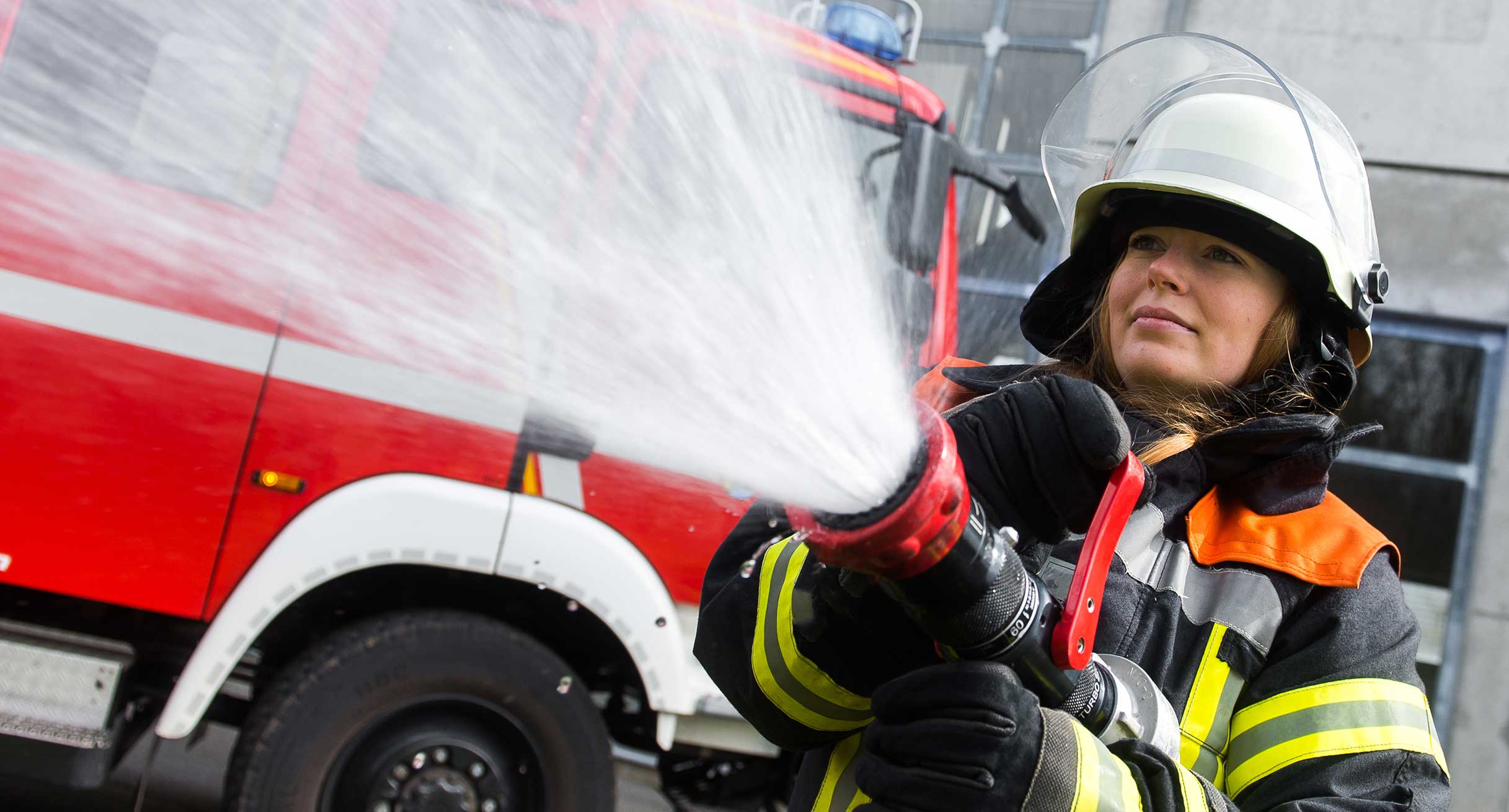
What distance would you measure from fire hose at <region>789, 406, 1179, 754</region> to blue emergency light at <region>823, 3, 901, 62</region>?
2968 mm

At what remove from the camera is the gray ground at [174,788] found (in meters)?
4.35

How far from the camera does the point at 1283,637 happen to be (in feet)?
4.94

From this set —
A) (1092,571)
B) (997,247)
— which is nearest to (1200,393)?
(1092,571)

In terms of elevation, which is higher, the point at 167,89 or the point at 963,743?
the point at 167,89

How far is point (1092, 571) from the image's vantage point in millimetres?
1260

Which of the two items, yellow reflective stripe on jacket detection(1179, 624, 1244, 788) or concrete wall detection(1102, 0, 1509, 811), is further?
concrete wall detection(1102, 0, 1509, 811)

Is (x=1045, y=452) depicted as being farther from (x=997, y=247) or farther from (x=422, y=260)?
(x=997, y=247)

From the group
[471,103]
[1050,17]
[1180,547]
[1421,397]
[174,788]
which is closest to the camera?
[1180,547]

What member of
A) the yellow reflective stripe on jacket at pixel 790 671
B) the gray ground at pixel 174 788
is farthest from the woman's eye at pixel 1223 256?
the gray ground at pixel 174 788

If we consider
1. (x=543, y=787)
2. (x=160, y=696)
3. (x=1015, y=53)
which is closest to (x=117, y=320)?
(x=160, y=696)

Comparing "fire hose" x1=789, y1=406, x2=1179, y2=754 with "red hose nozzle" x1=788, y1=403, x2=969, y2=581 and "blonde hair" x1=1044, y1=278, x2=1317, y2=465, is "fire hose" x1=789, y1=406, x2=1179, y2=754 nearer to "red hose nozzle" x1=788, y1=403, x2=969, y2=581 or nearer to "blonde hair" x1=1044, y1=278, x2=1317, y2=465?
"red hose nozzle" x1=788, y1=403, x2=969, y2=581

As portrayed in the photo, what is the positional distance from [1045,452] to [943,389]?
62 centimetres

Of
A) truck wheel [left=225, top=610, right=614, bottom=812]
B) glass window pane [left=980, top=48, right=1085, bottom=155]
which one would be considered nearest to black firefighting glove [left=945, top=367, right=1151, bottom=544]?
truck wheel [left=225, top=610, right=614, bottom=812]

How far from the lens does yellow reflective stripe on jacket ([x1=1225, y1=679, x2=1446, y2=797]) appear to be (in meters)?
1.38
